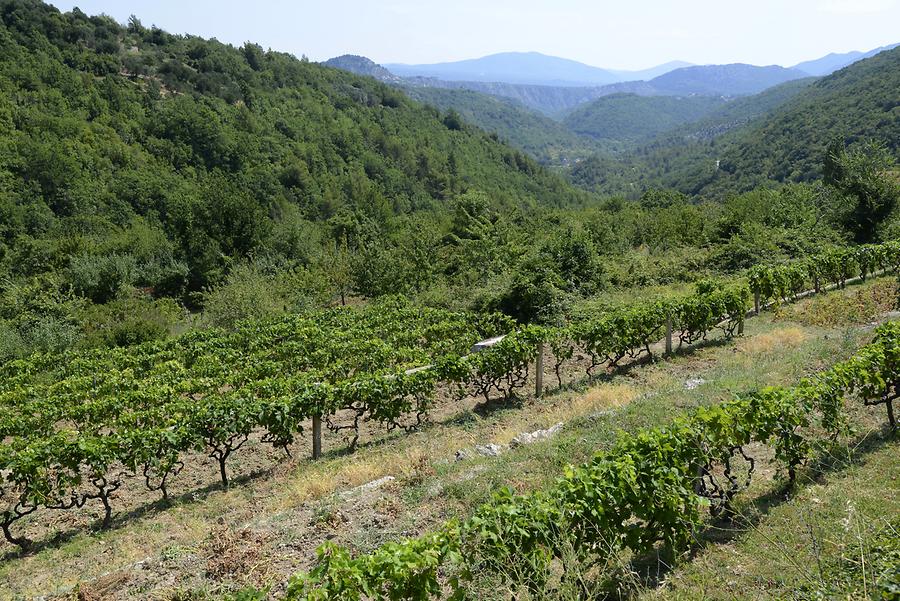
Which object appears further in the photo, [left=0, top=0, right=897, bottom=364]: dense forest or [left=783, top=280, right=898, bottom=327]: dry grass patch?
[left=0, top=0, right=897, bottom=364]: dense forest

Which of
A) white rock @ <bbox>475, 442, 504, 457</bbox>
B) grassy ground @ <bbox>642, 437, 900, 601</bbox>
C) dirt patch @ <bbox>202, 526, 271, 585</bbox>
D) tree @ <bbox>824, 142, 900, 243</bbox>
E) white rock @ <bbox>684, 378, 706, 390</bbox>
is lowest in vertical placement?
white rock @ <bbox>475, 442, 504, 457</bbox>

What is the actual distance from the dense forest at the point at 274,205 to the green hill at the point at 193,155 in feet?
0.95

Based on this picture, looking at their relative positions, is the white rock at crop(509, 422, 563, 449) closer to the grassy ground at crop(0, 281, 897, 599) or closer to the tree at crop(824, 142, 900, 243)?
the grassy ground at crop(0, 281, 897, 599)

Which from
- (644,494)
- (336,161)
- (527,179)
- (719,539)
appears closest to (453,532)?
(644,494)

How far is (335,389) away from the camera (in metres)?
11.4

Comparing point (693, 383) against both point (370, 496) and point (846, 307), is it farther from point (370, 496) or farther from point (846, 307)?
point (846, 307)

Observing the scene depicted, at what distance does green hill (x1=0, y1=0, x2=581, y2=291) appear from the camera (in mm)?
48188

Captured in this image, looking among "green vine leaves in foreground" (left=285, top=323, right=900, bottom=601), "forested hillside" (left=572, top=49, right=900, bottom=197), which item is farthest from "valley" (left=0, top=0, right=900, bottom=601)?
"forested hillside" (left=572, top=49, right=900, bottom=197)

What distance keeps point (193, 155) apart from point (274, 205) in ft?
51.0

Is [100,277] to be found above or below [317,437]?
below

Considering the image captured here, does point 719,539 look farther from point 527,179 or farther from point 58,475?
point 527,179

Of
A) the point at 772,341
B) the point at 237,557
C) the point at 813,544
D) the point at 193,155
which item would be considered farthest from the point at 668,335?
the point at 193,155

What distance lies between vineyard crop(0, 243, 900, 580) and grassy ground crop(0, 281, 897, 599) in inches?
29.3

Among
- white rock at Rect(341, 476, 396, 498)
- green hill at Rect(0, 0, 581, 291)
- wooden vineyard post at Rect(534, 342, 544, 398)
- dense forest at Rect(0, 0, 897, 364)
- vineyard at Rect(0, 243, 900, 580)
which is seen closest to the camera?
vineyard at Rect(0, 243, 900, 580)
